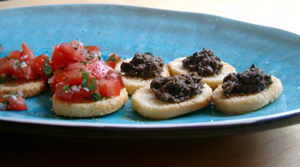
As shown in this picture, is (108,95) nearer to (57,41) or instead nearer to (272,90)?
(272,90)

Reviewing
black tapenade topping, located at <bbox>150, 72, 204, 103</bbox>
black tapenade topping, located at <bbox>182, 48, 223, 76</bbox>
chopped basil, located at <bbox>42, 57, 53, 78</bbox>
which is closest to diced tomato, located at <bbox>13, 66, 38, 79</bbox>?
chopped basil, located at <bbox>42, 57, 53, 78</bbox>

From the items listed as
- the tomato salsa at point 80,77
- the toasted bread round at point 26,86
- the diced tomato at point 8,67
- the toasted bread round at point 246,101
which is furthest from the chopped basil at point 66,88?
the toasted bread round at point 246,101

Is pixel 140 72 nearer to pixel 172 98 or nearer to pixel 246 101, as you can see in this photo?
pixel 172 98

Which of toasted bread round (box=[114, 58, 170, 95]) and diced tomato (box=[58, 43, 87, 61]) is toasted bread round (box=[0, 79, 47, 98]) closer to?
diced tomato (box=[58, 43, 87, 61])

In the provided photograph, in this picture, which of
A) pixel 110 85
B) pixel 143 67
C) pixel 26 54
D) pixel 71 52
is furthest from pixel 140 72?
pixel 26 54

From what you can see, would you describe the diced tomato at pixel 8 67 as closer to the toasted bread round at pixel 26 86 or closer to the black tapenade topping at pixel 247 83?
the toasted bread round at pixel 26 86

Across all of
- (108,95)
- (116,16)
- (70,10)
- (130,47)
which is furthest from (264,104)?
(70,10)

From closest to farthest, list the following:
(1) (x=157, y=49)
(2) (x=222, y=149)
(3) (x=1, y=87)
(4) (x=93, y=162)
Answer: (4) (x=93, y=162) < (2) (x=222, y=149) < (3) (x=1, y=87) < (1) (x=157, y=49)
